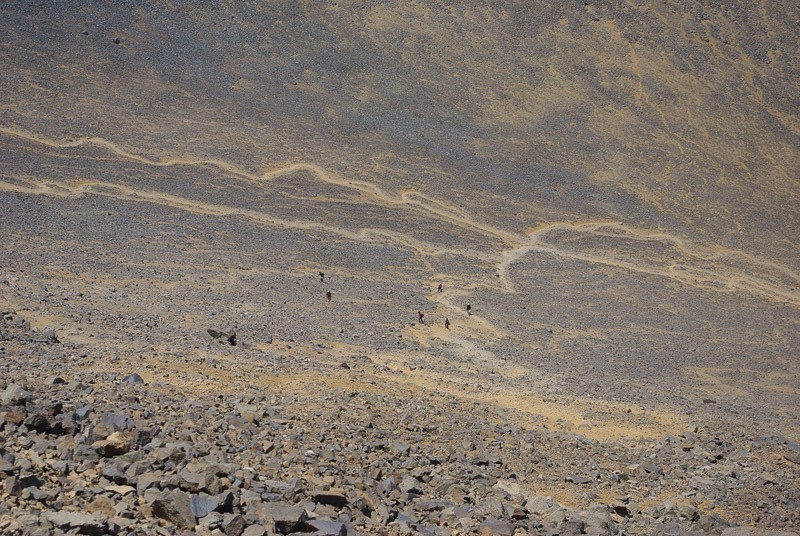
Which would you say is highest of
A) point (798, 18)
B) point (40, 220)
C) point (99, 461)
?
point (798, 18)

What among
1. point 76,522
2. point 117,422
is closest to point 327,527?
point 76,522

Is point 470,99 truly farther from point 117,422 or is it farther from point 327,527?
point 327,527

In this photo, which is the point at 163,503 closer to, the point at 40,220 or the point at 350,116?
the point at 40,220

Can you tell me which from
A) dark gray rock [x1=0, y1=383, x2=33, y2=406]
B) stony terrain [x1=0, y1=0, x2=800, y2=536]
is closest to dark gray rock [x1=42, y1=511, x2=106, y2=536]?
stony terrain [x1=0, y1=0, x2=800, y2=536]

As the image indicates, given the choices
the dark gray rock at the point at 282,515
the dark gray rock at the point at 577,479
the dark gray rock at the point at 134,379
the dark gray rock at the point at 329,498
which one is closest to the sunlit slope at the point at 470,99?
the dark gray rock at the point at 134,379

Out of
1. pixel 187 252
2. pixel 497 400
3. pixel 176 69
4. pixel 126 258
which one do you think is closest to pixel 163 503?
pixel 497 400

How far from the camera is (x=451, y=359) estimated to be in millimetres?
20688

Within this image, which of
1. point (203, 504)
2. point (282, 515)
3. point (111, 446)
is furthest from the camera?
point (111, 446)

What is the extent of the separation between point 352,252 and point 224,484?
73.7ft

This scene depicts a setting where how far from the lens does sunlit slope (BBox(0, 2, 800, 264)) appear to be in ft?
127

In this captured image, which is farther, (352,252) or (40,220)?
(352,252)

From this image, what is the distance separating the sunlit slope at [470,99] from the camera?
127ft

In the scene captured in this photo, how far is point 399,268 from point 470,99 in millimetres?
20018

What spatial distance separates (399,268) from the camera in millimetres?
29328
